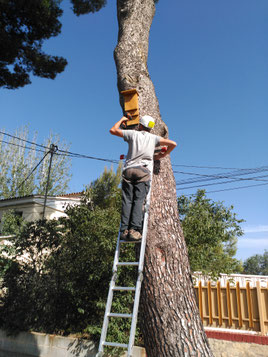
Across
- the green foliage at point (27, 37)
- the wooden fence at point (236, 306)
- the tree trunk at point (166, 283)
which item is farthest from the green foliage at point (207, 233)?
the green foliage at point (27, 37)

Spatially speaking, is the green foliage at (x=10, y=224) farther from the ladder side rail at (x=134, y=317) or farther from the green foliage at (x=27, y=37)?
the ladder side rail at (x=134, y=317)

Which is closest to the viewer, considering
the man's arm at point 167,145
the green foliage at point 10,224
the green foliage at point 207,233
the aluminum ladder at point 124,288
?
the aluminum ladder at point 124,288

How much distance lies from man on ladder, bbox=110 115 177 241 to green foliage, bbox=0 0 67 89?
6.67 meters

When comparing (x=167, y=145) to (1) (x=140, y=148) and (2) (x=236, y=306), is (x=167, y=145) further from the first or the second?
(2) (x=236, y=306)

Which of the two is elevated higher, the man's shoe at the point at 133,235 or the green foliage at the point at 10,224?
the green foliage at the point at 10,224

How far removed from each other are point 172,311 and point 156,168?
2041 mm

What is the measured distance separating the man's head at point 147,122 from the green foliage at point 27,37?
6.66m

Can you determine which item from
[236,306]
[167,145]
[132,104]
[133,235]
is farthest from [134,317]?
[236,306]

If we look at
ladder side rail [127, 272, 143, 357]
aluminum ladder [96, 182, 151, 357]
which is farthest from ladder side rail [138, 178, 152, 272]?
ladder side rail [127, 272, 143, 357]

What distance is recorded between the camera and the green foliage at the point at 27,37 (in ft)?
29.0

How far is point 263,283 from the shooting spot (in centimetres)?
1226

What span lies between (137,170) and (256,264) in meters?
79.3

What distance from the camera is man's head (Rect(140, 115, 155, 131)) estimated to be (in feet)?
14.3

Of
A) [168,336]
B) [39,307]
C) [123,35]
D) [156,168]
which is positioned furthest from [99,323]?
[123,35]
